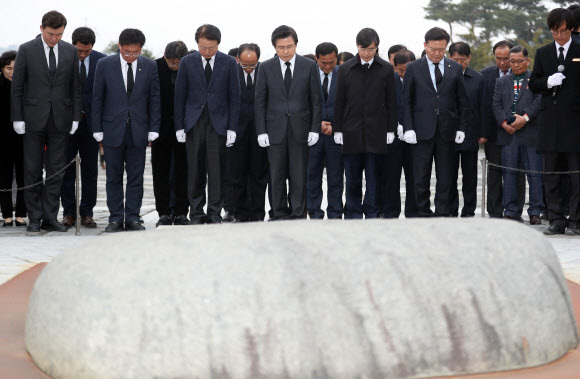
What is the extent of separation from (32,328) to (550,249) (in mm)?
2642

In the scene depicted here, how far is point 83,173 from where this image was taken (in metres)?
9.43

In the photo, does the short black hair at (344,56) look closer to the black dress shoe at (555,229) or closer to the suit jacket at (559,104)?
the suit jacket at (559,104)

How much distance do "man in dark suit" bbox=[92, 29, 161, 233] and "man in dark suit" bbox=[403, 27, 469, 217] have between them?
9.20 feet

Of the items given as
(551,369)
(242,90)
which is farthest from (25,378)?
(242,90)

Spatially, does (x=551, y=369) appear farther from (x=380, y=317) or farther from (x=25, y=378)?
(x=25, y=378)

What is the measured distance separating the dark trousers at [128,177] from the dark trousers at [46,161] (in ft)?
1.62

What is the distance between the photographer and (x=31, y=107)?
28.2 ft

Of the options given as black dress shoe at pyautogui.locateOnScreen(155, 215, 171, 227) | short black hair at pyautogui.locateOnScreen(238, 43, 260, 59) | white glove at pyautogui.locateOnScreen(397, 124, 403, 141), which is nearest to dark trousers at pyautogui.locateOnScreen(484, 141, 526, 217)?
white glove at pyautogui.locateOnScreen(397, 124, 403, 141)

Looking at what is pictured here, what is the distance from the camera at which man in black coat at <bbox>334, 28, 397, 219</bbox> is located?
341 inches

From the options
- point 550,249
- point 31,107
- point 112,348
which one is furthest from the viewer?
point 31,107

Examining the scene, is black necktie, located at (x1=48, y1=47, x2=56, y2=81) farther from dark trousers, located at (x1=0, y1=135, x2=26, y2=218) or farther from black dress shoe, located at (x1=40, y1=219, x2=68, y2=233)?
black dress shoe, located at (x1=40, y1=219, x2=68, y2=233)

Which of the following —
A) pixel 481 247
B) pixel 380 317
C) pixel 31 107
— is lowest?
pixel 380 317

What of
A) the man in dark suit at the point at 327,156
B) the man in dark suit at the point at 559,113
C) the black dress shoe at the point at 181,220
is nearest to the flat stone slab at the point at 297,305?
the man in dark suit at the point at 559,113

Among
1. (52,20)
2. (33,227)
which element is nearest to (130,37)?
(52,20)
